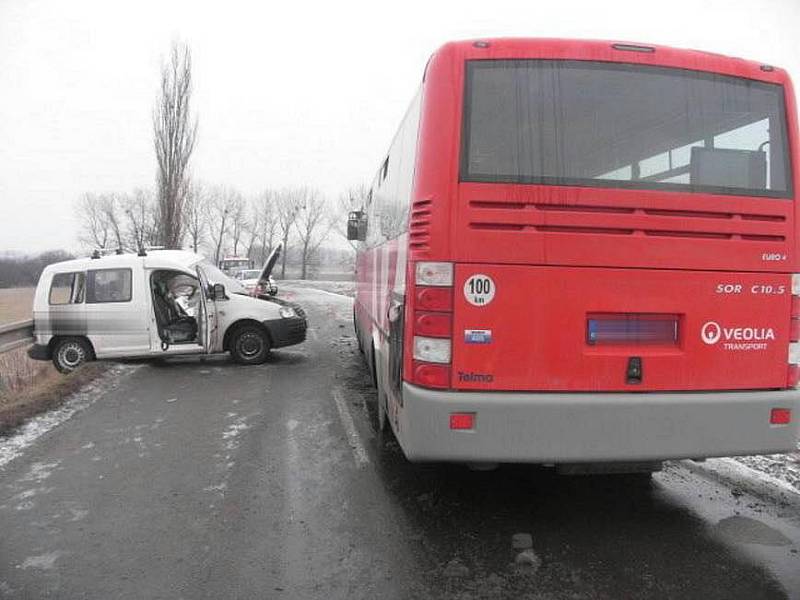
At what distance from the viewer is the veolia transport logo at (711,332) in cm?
374

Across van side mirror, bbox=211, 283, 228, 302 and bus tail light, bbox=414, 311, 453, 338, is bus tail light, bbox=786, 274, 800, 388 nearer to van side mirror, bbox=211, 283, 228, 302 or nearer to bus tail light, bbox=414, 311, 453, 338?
bus tail light, bbox=414, 311, 453, 338

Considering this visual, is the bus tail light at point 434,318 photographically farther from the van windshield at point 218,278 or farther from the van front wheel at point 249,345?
the van windshield at point 218,278

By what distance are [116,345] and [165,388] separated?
7.10ft

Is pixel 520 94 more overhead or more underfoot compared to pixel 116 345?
more overhead

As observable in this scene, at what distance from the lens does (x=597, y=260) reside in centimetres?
362

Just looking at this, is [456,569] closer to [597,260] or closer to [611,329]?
[611,329]

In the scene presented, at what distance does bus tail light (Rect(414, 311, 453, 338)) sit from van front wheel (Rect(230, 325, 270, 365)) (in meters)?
7.64

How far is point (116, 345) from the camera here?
10273 mm

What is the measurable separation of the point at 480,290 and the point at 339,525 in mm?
1837

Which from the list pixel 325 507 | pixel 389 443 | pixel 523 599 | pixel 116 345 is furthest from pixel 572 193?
pixel 116 345

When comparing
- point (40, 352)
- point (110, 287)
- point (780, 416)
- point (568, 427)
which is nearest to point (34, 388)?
point (40, 352)

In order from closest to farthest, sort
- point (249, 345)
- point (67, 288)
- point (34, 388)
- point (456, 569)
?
1. point (456, 569)
2. point (34, 388)
3. point (67, 288)
4. point (249, 345)

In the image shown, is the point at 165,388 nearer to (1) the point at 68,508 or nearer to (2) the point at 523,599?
(1) the point at 68,508

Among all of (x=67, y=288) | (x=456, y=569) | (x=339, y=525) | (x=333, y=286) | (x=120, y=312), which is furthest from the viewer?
(x=333, y=286)
